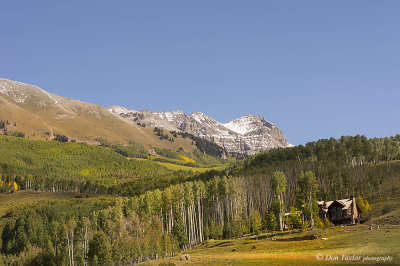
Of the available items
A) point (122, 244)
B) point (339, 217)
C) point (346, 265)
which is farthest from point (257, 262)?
point (339, 217)

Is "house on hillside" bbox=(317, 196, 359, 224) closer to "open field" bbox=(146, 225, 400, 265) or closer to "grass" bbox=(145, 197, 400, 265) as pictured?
"grass" bbox=(145, 197, 400, 265)

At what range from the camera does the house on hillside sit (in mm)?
122500

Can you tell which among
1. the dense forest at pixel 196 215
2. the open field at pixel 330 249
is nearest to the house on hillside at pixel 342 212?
the dense forest at pixel 196 215

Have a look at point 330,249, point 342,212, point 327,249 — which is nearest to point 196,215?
point 342,212

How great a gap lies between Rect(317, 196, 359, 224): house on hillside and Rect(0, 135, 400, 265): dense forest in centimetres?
532

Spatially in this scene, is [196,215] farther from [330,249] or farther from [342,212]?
[330,249]

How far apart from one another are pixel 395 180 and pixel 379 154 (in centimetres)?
3885

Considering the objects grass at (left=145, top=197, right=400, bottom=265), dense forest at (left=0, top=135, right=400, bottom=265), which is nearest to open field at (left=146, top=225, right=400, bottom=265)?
grass at (left=145, top=197, right=400, bottom=265)

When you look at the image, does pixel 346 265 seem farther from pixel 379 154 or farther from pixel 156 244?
pixel 379 154

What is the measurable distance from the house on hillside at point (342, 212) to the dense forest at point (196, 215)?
532 centimetres

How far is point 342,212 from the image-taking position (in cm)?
12475

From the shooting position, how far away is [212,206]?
6481 inches

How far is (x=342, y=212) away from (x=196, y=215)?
62.5 meters

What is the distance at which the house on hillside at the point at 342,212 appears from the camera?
122500mm
